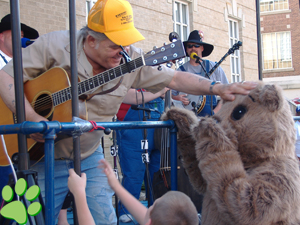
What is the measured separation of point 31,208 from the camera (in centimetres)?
129

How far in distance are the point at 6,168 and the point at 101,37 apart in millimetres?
1023

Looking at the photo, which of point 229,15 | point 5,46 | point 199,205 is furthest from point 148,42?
point 199,205

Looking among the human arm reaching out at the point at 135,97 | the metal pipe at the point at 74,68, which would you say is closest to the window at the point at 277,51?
the human arm reaching out at the point at 135,97

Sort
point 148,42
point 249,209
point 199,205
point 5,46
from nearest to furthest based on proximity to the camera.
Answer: point 249,209, point 199,205, point 5,46, point 148,42

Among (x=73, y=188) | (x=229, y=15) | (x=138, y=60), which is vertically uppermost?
(x=229, y=15)

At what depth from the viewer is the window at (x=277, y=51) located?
19.2 m

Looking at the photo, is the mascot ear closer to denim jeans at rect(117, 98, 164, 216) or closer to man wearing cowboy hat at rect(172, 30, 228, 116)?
man wearing cowboy hat at rect(172, 30, 228, 116)

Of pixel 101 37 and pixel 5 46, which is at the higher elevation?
pixel 5 46

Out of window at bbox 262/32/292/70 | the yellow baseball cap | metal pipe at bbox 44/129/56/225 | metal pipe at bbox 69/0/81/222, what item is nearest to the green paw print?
metal pipe at bbox 44/129/56/225

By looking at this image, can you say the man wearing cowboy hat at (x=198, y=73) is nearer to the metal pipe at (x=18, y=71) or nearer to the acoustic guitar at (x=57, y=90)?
the acoustic guitar at (x=57, y=90)

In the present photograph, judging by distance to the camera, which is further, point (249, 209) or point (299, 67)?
point (299, 67)

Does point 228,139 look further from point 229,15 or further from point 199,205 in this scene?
point 229,15

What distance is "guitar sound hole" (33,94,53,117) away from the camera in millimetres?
2115

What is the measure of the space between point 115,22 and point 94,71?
369mm
